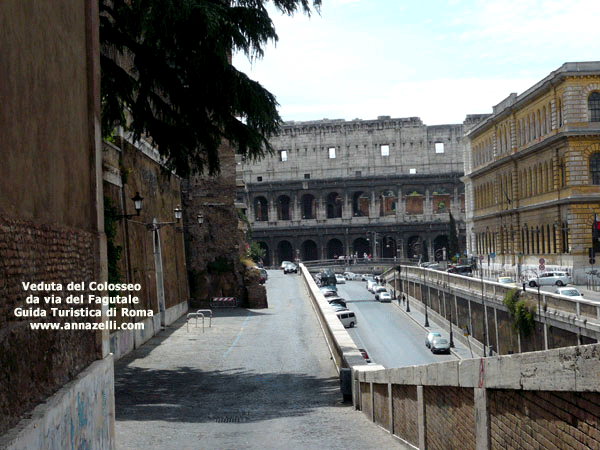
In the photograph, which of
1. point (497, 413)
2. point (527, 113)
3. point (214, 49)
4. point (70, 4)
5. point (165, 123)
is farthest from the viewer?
point (527, 113)

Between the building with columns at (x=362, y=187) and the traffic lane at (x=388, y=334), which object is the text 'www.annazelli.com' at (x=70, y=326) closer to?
the traffic lane at (x=388, y=334)

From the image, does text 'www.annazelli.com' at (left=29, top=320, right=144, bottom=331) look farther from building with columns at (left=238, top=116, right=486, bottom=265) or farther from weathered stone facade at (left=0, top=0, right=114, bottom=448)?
building with columns at (left=238, top=116, right=486, bottom=265)

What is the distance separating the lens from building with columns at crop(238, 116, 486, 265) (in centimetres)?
10394

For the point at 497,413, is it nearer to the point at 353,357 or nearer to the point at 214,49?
the point at 353,357

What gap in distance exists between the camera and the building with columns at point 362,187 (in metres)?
104

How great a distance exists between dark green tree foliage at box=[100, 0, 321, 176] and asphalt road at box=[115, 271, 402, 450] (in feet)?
16.8

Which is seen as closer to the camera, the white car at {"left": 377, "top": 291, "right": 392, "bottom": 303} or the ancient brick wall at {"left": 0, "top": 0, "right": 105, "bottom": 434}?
the ancient brick wall at {"left": 0, "top": 0, "right": 105, "bottom": 434}

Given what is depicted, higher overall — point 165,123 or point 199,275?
point 165,123

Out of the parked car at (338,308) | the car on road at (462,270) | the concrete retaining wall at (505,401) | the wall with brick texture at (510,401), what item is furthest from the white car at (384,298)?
the wall with brick texture at (510,401)

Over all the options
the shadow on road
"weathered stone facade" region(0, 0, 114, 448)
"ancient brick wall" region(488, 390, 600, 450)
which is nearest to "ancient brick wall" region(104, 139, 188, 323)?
the shadow on road

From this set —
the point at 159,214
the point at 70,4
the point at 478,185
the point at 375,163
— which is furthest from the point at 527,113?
the point at 70,4

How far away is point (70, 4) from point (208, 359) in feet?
46.6

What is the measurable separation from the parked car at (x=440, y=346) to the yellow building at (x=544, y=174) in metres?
6.79

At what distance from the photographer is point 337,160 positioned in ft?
349
